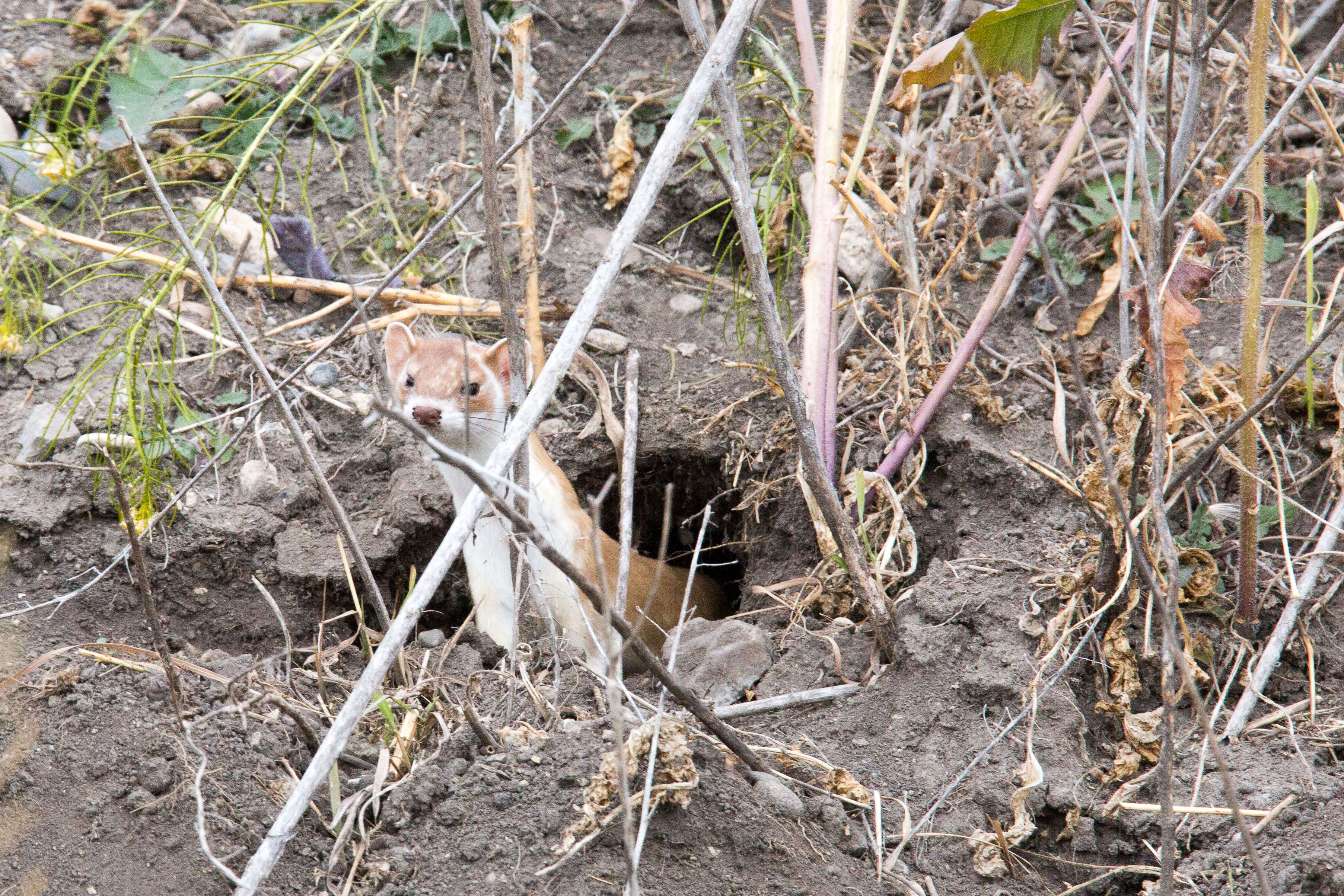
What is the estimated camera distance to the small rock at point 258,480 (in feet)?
11.5

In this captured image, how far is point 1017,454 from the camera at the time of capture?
3168 mm

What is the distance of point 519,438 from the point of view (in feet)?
6.28

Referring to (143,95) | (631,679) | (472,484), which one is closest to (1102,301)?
(631,679)

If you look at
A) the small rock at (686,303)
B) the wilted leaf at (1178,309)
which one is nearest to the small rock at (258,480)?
the small rock at (686,303)

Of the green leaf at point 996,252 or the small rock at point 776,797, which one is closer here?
the small rock at point 776,797

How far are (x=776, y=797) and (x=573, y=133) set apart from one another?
3.04 meters

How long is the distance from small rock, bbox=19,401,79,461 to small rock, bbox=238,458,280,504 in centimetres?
50

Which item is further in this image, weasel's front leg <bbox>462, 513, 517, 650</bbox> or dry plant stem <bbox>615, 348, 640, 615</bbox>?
weasel's front leg <bbox>462, 513, 517, 650</bbox>

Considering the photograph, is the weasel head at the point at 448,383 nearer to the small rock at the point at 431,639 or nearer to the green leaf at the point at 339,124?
the small rock at the point at 431,639

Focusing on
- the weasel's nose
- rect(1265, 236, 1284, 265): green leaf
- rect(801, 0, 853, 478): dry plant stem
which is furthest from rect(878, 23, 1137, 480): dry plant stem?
the weasel's nose

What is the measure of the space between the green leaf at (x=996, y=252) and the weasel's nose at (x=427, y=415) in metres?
1.94

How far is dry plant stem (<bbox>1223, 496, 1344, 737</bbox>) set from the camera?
2443 mm

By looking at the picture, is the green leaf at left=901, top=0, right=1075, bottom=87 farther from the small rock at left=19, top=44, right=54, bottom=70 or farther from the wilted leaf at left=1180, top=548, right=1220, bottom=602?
the small rock at left=19, top=44, right=54, bottom=70

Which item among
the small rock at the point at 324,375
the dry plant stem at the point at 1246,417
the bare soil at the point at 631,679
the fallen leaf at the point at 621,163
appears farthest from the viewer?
the fallen leaf at the point at 621,163
